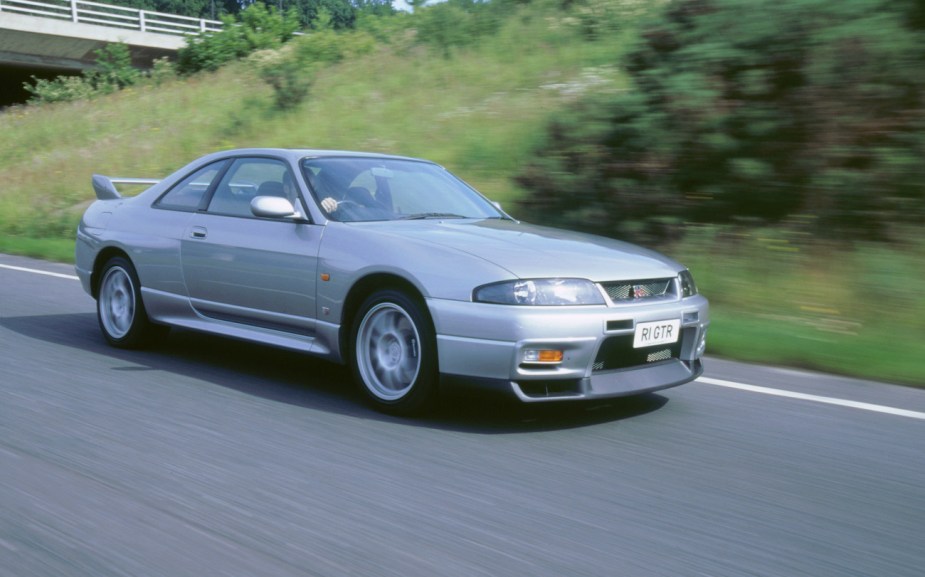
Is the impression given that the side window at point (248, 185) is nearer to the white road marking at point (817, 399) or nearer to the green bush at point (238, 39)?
the white road marking at point (817, 399)

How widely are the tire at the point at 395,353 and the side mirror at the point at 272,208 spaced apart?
2.55ft

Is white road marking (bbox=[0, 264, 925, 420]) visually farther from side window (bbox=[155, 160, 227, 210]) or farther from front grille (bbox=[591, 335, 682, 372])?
side window (bbox=[155, 160, 227, 210])

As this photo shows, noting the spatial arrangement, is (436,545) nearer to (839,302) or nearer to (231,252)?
(231,252)

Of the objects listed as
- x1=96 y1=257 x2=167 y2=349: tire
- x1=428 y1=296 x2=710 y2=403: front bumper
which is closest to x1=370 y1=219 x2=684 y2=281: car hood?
x1=428 y1=296 x2=710 y2=403: front bumper

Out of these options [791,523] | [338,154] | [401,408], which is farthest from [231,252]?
[791,523]

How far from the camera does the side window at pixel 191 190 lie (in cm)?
680

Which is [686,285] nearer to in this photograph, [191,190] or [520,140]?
[191,190]

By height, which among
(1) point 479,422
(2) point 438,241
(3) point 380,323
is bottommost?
(1) point 479,422

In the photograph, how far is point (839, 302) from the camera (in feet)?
27.0

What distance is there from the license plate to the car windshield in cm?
163

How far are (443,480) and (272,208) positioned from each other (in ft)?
7.39

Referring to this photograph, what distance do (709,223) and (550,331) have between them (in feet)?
19.5

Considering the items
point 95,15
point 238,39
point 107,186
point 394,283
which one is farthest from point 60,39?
point 394,283

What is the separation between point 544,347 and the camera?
4859 mm
